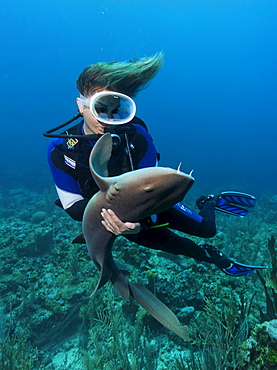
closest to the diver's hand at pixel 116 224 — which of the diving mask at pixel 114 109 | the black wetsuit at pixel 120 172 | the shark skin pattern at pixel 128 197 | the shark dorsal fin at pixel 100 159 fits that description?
the shark skin pattern at pixel 128 197

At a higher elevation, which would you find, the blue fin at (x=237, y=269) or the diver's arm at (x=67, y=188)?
the diver's arm at (x=67, y=188)

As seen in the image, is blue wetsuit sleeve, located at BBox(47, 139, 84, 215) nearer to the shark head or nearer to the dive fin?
the shark head

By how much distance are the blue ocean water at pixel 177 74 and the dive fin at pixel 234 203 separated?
52.8 metres

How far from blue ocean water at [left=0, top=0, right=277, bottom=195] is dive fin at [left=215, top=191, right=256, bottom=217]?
52.8m

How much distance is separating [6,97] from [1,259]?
165 m

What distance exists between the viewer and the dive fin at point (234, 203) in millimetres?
4773

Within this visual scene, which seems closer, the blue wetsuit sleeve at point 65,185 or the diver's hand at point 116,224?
the diver's hand at point 116,224

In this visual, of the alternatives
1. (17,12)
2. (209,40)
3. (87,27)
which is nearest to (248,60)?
(209,40)

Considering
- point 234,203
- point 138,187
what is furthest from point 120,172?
point 234,203

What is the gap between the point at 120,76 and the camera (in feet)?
8.41

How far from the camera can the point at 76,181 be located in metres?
2.89

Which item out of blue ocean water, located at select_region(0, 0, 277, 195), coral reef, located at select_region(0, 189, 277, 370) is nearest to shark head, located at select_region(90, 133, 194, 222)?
coral reef, located at select_region(0, 189, 277, 370)

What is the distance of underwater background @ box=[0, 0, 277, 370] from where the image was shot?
3.27 metres

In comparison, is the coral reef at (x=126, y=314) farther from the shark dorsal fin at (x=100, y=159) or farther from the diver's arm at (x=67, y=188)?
the shark dorsal fin at (x=100, y=159)
